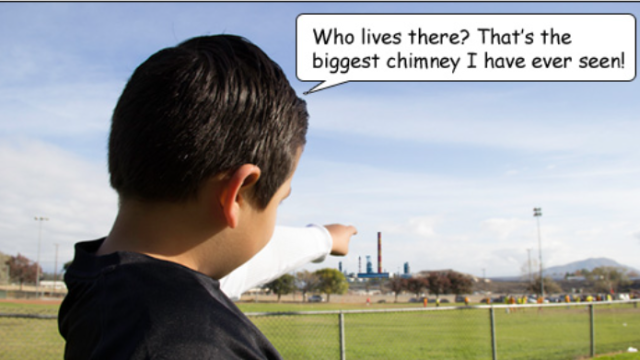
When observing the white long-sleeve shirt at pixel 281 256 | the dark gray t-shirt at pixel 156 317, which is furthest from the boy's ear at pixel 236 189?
the white long-sleeve shirt at pixel 281 256

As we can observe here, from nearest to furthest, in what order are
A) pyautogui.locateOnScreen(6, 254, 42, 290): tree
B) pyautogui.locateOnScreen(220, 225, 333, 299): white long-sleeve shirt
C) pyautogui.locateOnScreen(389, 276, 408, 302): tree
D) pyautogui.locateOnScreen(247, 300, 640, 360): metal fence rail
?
pyautogui.locateOnScreen(220, 225, 333, 299): white long-sleeve shirt
pyautogui.locateOnScreen(247, 300, 640, 360): metal fence rail
pyautogui.locateOnScreen(389, 276, 408, 302): tree
pyautogui.locateOnScreen(6, 254, 42, 290): tree

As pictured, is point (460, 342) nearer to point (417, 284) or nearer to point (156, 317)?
point (156, 317)

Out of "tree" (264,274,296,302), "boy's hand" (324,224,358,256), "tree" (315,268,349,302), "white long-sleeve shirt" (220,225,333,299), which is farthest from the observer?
"tree" (315,268,349,302)

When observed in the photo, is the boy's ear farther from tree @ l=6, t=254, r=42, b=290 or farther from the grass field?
tree @ l=6, t=254, r=42, b=290

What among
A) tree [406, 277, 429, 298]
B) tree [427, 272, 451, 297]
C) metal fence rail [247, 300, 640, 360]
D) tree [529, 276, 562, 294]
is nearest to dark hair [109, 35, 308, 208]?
metal fence rail [247, 300, 640, 360]

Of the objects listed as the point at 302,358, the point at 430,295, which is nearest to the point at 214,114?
the point at 302,358

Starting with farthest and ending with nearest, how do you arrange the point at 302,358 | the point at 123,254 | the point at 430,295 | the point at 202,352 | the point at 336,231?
the point at 430,295
the point at 302,358
the point at 336,231
the point at 123,254
the point at 202,352

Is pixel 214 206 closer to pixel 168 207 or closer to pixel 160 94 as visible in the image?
pixel 168 207
